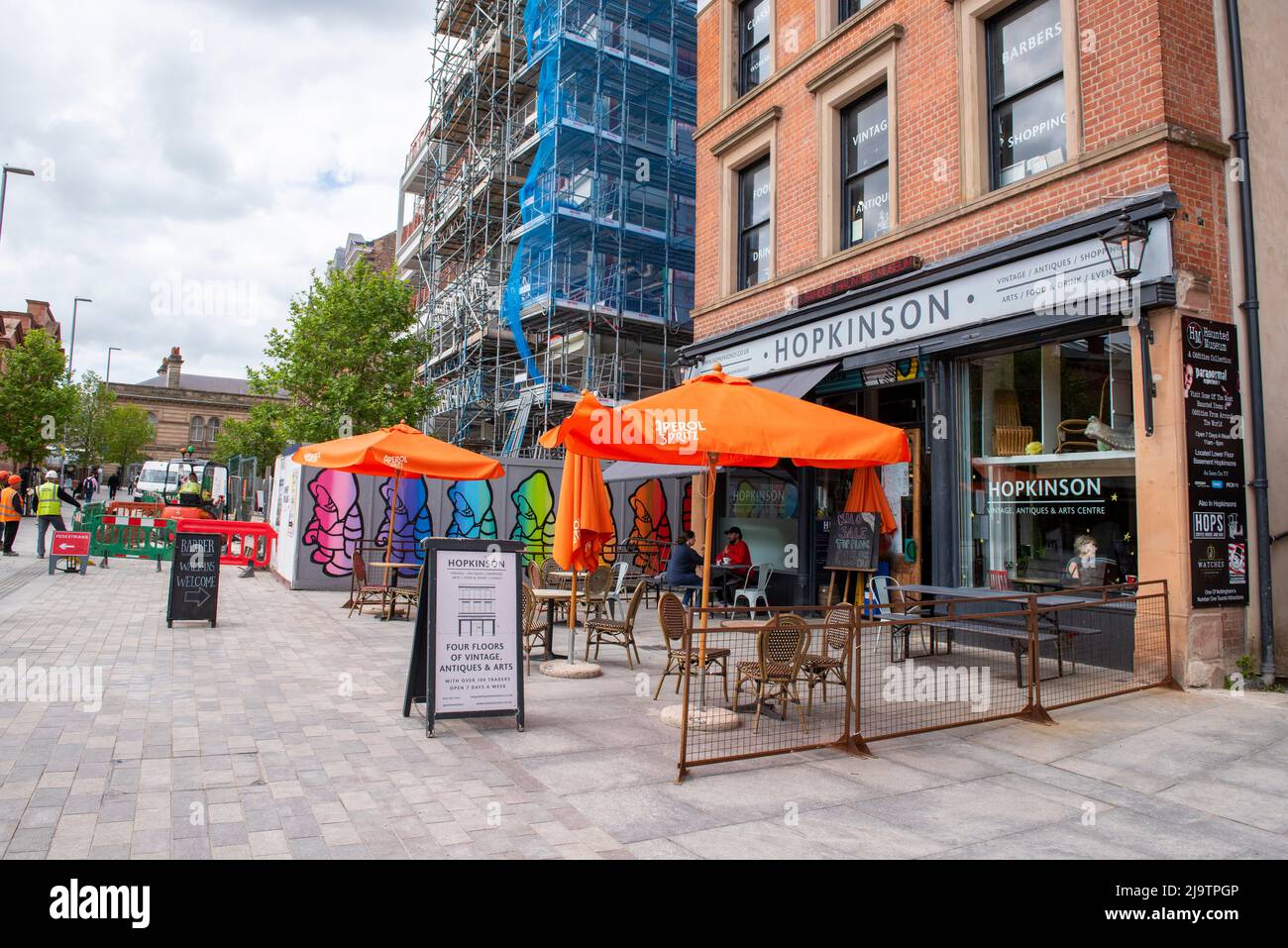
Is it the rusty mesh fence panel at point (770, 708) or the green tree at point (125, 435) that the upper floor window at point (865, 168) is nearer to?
the rusty mesh fence panel at point (770, 708)

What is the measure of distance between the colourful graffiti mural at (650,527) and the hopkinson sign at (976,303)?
19.1 ft

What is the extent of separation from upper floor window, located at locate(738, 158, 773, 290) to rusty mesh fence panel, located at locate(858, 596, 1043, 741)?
7.32 m

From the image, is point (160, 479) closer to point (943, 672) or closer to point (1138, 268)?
point (943, 672)

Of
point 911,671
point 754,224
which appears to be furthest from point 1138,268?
point 754,224

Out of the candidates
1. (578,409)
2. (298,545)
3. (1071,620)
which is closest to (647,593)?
(298,545)

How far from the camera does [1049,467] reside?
31.0ft

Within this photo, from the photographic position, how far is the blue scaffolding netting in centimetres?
2525

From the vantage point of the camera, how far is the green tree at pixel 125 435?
200 feet

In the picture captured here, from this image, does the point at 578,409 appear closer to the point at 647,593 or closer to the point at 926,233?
the point at 926,233

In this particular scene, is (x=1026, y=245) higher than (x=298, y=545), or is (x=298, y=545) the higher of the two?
(x=1026, y=245)

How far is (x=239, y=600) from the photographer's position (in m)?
13.5

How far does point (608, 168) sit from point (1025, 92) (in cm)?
1828

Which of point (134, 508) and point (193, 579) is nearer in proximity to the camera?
point (193, 579)

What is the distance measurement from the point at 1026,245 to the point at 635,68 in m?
20.1
